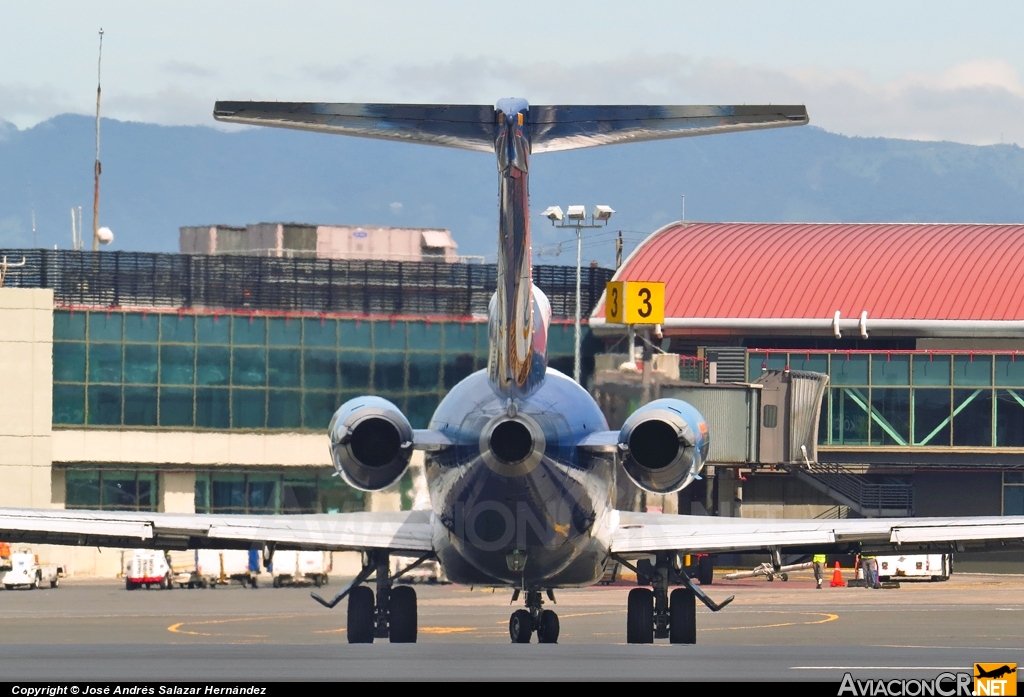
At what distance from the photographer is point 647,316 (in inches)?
3211

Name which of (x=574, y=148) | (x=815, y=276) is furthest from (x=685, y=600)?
(x=815, y=276)

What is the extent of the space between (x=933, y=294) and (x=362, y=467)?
199 ft

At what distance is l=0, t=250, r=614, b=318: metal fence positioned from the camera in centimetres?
7494

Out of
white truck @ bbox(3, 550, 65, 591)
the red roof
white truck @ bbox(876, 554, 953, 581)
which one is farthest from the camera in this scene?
the red roof

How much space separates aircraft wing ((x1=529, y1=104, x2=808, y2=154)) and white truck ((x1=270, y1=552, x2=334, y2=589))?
128ft

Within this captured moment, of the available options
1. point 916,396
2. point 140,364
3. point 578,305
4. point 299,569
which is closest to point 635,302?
point 578,305

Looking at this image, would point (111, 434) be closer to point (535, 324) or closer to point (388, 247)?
point (388, 247)

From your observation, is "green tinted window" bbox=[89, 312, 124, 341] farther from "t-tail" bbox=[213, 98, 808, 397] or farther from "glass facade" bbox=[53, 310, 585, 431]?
"t-tail" bbox=[213, 98, 808, 397]

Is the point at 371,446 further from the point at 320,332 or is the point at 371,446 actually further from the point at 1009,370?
the point at 1009,370

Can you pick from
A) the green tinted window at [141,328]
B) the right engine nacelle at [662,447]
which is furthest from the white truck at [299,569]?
the right engine nacelle at [662,447]

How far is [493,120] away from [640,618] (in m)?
11.1

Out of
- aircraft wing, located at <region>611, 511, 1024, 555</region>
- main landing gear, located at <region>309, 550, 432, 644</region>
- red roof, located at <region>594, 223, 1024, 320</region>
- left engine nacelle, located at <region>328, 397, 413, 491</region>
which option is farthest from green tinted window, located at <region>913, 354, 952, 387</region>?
left engine nacelle, located at <region>328, 397, 413, 491</region>

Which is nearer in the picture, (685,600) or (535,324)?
(535,324)

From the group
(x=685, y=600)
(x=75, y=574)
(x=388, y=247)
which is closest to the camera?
(x=685, y=600)
